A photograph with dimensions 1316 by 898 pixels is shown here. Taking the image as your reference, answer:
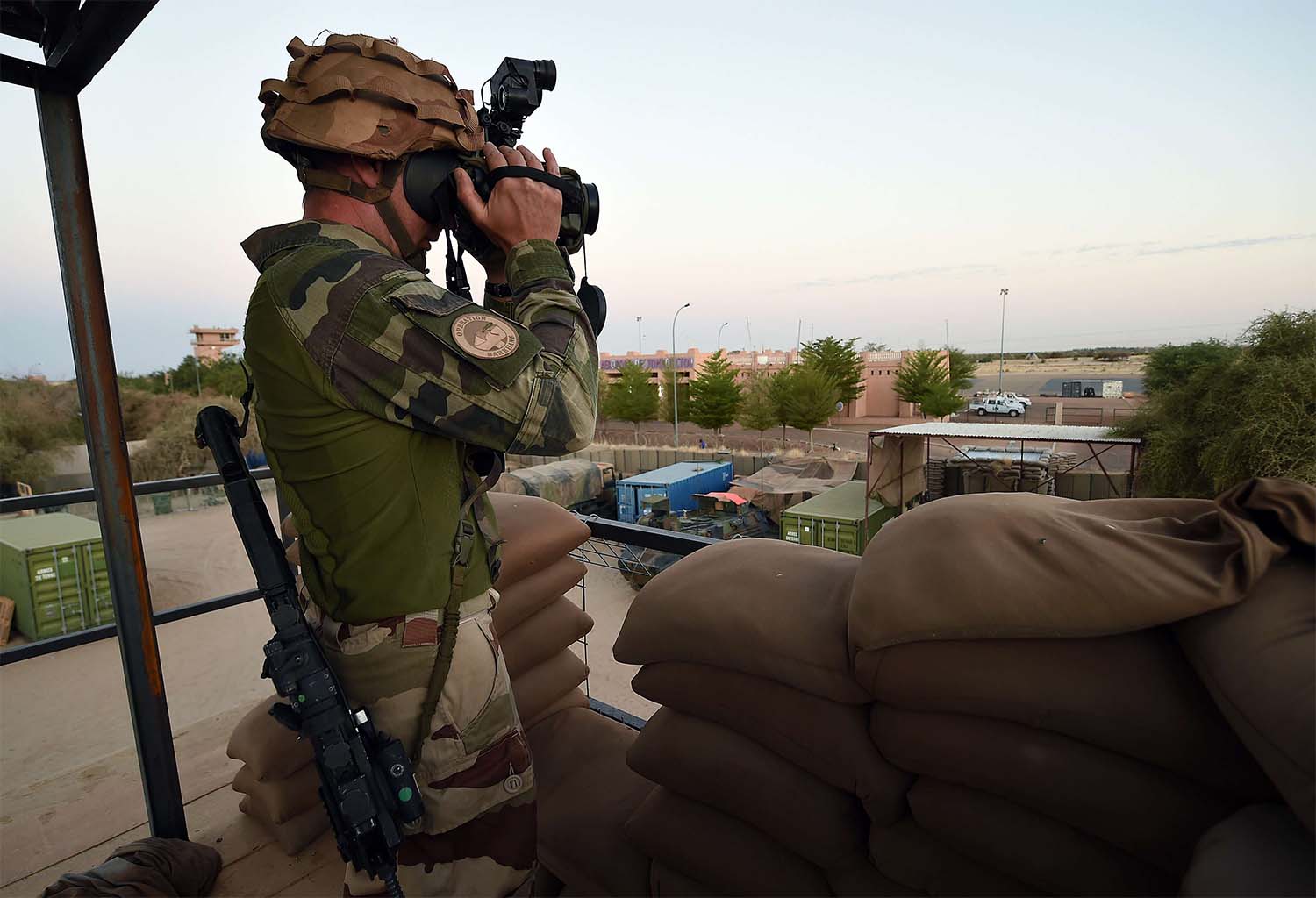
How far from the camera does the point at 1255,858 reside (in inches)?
26.9

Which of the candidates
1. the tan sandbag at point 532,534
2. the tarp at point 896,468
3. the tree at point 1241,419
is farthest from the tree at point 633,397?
the tan sandbag at point 532,534

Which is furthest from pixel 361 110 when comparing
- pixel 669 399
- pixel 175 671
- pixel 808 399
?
pixel 669 399

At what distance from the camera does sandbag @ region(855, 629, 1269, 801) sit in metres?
0.87

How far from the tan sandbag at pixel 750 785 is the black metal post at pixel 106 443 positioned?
1318 millimetres

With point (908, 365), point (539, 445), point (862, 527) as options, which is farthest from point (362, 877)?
point (908, 365)

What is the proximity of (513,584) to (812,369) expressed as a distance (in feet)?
104

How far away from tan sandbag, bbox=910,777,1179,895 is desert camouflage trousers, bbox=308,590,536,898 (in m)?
0.76

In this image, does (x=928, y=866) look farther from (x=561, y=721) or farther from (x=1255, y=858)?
(x=561, y=721)

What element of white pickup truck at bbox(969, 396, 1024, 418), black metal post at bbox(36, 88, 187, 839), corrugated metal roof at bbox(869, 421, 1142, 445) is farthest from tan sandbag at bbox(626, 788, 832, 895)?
white pickup truck at bbox(969, 396, 1024, 418)

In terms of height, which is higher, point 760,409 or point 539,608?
point 539,608

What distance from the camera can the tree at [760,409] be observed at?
3247 cm

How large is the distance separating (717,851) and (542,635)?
945 mm

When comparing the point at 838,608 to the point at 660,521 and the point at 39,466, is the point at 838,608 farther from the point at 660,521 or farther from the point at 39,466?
the point at 39,466

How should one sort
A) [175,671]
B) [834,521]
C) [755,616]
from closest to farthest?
[755,616] → [175,671] → [834,521]
